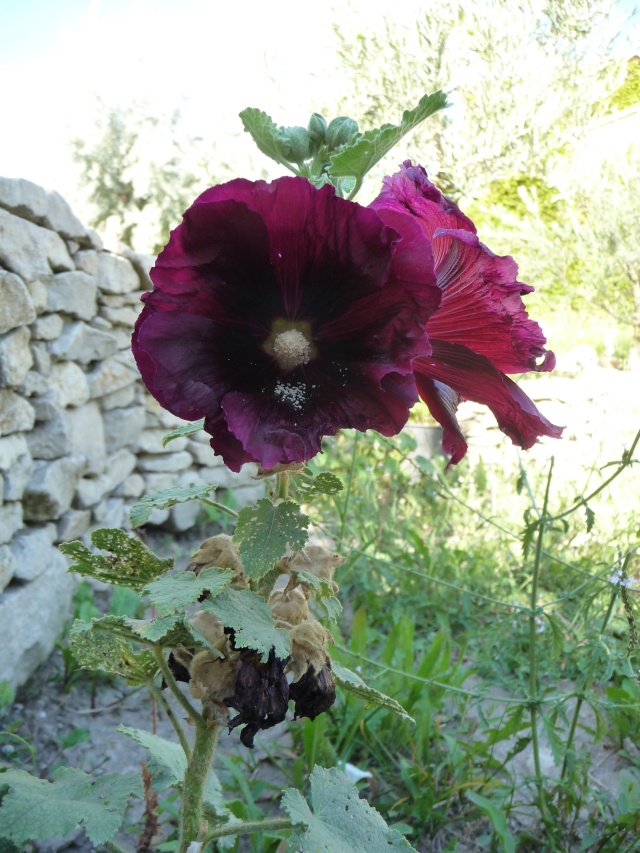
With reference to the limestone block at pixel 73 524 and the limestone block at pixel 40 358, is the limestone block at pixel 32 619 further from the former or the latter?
the limestone block at pixel 40 358

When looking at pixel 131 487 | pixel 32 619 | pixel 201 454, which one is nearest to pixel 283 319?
pixel 32 619

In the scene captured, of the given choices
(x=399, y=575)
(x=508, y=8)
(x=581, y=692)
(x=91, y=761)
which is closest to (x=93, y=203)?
(x=508, y=8)

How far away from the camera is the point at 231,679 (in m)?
0.67

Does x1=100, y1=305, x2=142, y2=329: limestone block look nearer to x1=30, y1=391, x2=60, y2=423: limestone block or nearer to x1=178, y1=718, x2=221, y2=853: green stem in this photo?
x1=30, y1=391, x2=60, y2=423: limestone block

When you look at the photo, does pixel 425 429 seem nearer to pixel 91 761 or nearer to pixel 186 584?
pixel 91 761

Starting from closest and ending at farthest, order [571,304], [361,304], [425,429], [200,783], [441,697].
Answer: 1. [361,304]
2. [200,783]
3. [441,697]
4. [425,429]
5. [571,304]

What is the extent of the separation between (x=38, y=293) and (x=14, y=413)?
54 cm

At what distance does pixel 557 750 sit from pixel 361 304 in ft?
4.28

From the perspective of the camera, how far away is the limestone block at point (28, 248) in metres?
2.62

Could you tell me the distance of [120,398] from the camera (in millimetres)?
3891

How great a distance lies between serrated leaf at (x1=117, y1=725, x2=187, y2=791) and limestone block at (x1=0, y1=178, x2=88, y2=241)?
90.8 inches

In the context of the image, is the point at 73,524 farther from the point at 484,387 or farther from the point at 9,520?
the point at 484,387

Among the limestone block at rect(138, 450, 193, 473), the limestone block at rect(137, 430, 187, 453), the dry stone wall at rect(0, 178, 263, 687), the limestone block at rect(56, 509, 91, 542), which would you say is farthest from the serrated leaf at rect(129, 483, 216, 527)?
the limestone block at rect(138, 450, 193, 473)

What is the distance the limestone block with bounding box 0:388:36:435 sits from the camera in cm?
263
